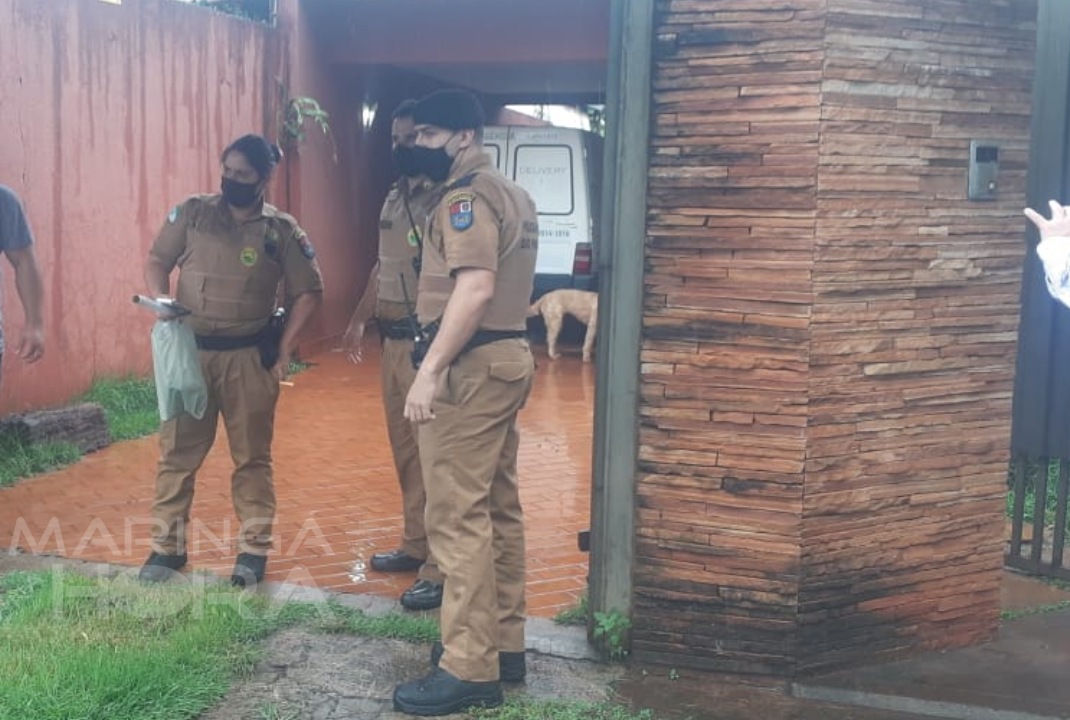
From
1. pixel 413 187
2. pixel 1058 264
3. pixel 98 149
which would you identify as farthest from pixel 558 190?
pixel 1058 264

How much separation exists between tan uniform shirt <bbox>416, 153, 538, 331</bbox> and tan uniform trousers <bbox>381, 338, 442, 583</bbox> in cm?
103

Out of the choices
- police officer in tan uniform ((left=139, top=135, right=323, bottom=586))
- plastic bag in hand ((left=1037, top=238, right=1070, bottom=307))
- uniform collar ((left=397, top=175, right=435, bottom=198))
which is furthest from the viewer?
police officer in tan uniform ((left=139, top=135, right=323, bottom=586))

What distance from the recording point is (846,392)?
389 cm

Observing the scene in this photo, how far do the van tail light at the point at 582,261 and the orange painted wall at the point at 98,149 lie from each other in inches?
146

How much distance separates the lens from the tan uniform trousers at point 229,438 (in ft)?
16.2

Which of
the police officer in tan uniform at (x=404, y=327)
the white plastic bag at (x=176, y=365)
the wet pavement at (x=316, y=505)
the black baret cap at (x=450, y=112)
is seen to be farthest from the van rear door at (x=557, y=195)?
the black baret cap at (x=450, y=112)

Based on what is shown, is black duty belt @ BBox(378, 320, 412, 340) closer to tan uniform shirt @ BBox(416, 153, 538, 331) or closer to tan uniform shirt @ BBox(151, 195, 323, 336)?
tan uniform shirt @ BBox(151, 195, 323, 336)

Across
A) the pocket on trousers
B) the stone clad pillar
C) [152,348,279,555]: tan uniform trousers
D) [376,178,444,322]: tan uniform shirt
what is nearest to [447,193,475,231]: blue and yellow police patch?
the pocket on trousers

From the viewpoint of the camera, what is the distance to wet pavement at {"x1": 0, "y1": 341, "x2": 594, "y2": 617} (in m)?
5.12

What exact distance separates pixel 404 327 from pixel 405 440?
486 mm

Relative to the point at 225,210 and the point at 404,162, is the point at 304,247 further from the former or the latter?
the point at 404,162

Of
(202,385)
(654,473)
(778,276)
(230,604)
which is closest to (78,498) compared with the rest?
(202,385)

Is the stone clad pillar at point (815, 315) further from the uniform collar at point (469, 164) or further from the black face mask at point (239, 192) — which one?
the black face mask at point (239, 192)

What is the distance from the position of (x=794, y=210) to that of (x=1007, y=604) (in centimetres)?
210
